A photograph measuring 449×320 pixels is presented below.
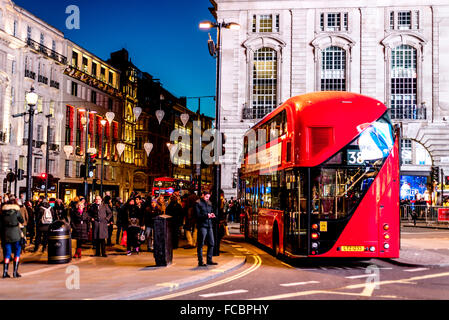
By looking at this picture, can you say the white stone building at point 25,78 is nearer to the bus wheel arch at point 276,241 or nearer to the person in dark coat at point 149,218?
the person in dark coat at point 149,218

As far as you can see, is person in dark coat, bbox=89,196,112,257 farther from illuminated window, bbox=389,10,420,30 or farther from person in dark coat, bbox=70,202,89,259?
illuminated window, bbox=389,10,420,30

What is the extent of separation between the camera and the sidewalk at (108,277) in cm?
941

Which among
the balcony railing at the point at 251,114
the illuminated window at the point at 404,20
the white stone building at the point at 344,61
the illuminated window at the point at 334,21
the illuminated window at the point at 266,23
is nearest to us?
the white stone building at the point at 344,61

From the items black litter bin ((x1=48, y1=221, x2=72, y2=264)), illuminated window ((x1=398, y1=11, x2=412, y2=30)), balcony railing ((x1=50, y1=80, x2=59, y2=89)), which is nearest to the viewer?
black litter bin ((x1=48, y1=221, x2=72, y2=264))

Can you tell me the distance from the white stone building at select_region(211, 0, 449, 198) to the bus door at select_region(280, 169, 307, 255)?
32329 millimetres

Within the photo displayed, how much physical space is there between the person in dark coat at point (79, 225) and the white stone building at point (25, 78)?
32156mm

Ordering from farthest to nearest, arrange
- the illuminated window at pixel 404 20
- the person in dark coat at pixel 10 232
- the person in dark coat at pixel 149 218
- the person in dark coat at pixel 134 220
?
the illuminated window at pixel 404 20, the person in dark coat at pixel 134 220, the person in dark coat at pixel 149 218, the person in dark coat at pixel 10 232

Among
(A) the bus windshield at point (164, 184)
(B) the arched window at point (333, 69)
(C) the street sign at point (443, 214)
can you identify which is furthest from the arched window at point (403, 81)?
(A) the bus windshield at point (164, 184)

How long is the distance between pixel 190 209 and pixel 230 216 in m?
19.8

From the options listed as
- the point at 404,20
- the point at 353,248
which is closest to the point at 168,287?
the point at 353,248

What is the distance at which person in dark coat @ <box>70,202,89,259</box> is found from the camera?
51.2ft

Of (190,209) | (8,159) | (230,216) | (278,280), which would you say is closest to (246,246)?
(190,209)

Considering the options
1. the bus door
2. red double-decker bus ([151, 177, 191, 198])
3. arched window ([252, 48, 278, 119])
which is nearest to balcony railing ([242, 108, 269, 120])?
arched window ([252, 48, 278, 119])

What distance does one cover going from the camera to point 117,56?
7656cm
